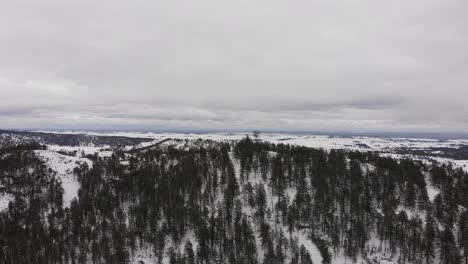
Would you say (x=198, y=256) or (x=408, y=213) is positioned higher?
(x=408, y=213)

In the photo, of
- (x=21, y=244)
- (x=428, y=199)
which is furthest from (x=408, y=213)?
(x=21, y=244)

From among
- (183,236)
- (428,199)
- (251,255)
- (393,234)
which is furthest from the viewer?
(428,199)

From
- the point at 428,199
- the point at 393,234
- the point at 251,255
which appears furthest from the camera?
the point at 428,199

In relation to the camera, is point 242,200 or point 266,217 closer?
point 266,217

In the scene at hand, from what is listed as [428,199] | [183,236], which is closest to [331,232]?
[428,199]

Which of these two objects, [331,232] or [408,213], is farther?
[408,213]

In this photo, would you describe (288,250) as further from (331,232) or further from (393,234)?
(393,234)

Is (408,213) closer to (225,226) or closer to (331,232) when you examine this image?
(331,232)

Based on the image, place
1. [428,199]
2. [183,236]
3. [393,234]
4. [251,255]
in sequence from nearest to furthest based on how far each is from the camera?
[251,255] → [393,234] → [183,236] → [428,199]

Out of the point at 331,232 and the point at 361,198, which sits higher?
the point at 361,198
